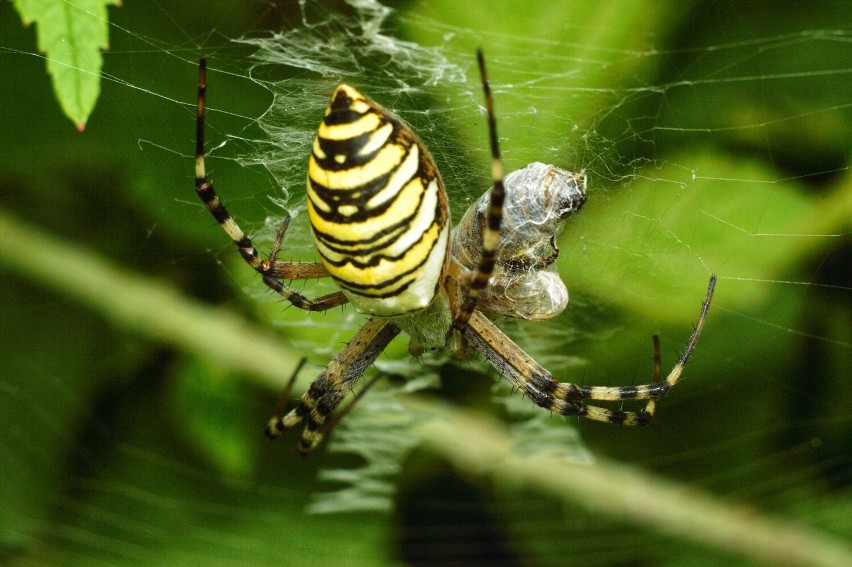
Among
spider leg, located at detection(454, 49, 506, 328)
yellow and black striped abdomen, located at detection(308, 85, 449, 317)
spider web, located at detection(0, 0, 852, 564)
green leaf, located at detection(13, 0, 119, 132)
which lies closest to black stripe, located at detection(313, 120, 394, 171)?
yellow and black striped abdomen, located at detection(308, 85, 449, 317)

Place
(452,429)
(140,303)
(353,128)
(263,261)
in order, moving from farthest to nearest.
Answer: (452,429)
(140,303)
(263,261)
(353,128)

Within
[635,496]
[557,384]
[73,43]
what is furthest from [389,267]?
[635,496]

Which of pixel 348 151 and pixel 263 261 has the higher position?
pixel 348 151

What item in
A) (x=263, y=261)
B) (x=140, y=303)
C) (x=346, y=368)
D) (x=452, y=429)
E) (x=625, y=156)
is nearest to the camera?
(x=263, y=261)

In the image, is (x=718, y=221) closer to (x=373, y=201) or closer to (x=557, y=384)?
(x=557, y=384)

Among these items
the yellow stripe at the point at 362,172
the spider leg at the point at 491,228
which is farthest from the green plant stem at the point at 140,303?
the yellow stripe at the point at 362,172

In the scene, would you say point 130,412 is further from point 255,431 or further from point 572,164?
point 572,164

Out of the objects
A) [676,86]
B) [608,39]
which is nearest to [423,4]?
[608,39]
